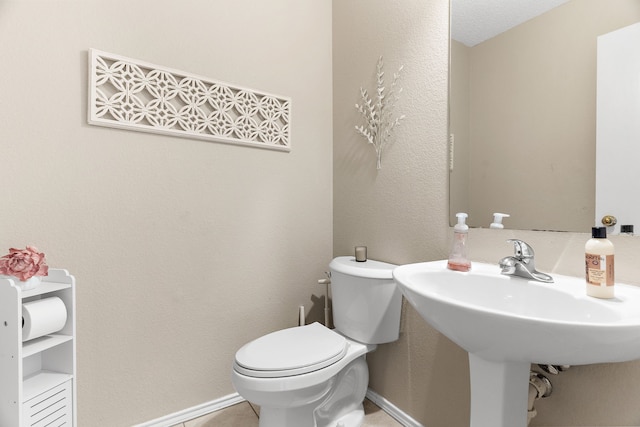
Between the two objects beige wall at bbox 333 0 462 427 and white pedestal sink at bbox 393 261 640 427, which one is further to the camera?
beige wall at bbox 333 0 462 427

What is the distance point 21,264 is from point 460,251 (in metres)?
1.41

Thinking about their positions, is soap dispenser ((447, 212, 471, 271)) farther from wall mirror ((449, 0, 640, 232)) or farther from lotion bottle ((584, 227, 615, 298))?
lotion bottle ((584, 227, 615, 298))

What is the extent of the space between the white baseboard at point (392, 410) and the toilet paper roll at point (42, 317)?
1389mm

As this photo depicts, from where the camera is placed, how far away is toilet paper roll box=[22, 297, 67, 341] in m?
0.95

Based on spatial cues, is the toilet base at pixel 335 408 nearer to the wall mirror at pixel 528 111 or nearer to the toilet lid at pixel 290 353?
the toilet lid at pixel 290 353

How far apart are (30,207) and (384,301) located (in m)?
1.42

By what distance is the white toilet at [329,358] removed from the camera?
3.74 feet

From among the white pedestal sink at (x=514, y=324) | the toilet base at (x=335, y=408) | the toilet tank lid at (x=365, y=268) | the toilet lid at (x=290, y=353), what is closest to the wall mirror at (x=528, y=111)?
the white pedestal sink at (x=514, y=324)

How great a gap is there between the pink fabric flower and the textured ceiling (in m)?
1.68

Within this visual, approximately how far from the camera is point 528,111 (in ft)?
3.50

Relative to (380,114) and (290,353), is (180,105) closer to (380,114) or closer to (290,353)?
(380,114)

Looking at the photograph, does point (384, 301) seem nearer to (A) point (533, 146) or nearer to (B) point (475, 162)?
(B) point (475, 162)

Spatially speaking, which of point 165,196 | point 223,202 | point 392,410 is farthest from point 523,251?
point 165,196

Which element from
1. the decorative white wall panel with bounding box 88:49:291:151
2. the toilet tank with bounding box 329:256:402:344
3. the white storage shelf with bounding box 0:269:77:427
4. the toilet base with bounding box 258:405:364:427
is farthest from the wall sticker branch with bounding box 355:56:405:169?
the white storage shelf with bounding box 0:269:77:427
